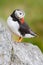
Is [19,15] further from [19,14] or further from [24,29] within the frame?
[24,29]

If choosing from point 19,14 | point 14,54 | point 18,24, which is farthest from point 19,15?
point 14,54

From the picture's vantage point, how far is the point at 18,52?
5.24 metres

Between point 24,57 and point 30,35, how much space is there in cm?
121

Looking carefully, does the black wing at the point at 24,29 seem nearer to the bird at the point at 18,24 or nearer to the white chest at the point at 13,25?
the bird at the point at 18,24

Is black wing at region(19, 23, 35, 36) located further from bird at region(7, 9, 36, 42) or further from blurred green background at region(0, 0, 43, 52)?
blurred green background at region(0, 0, 43, 52)

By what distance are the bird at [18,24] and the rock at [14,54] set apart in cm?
35

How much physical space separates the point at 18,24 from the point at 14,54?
1.21 metres

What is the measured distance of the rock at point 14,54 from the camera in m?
4.85

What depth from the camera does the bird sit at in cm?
608

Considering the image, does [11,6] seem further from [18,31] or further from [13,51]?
[13,51]

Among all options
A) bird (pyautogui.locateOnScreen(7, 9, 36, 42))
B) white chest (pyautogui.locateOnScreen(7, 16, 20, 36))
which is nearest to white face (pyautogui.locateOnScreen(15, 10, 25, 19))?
bird (pyautogui.locateOnScreen(7, 9, 36, 42))

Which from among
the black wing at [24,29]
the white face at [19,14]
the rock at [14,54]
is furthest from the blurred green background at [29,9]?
the rock at [14,54]

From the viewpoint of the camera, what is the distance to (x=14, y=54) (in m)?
5.03

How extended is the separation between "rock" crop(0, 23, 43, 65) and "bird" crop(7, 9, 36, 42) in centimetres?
35
